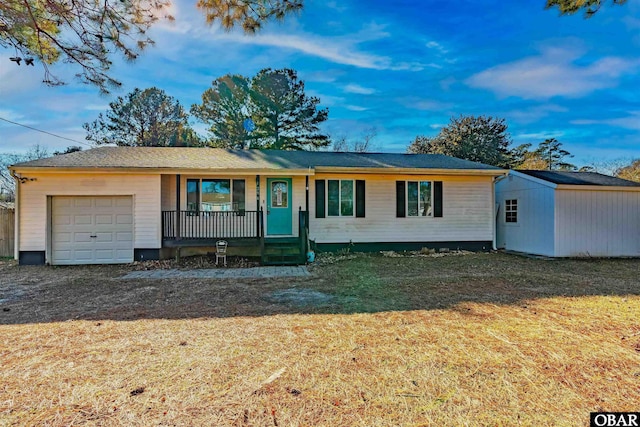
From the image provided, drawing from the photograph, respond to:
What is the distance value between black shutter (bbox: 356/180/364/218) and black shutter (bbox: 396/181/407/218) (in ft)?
4.07

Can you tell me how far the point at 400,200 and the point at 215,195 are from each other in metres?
6.21

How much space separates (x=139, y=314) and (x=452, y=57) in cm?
1480

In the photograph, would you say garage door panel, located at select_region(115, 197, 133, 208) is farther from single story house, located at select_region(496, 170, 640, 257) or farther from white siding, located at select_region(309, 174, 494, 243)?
single story house, located at select_region(496, 170, 640, 257)

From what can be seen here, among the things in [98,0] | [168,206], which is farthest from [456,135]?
[98,0]

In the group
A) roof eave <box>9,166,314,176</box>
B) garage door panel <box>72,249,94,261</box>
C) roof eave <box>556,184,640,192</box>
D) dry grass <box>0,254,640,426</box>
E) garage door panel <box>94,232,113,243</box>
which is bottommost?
dry grass <box>0,254,640,426</box>

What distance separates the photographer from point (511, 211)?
38.6 ft

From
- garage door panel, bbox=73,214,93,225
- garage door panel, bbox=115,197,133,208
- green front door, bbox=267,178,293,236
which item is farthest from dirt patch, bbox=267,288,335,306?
garage door panel, bbox=73,214,93,225

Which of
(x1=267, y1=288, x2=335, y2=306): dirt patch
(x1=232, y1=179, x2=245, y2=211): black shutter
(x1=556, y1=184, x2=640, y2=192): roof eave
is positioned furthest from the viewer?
(x1=232, y1=179, x2=245, y2=211): black shutter

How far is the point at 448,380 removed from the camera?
9.05ft

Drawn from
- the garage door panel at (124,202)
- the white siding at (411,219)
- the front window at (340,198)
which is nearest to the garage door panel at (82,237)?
the garage door panel at (124,202)

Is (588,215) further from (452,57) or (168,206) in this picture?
(168,206)

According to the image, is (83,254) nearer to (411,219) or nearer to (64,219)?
(64,219)

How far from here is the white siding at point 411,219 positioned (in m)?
11.0

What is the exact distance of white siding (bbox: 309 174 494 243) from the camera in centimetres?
1101
